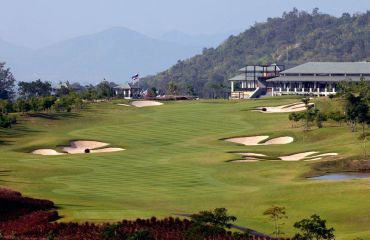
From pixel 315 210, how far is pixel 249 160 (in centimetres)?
3196

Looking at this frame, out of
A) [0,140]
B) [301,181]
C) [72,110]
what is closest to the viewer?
[301,181]

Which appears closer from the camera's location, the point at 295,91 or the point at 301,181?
the point at 301,181

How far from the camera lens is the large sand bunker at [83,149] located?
94.9 metres

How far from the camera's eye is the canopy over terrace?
179000 mm

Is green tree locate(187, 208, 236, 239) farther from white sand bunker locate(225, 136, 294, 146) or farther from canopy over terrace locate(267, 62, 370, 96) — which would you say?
canopy over terrace locate(267, 62, 370, 96)

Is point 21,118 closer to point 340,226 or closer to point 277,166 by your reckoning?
point 277,166

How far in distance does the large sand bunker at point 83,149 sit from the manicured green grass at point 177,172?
1284 millimetres

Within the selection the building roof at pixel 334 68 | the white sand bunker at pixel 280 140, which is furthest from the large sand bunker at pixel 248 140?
the building roof at pixel 334 68

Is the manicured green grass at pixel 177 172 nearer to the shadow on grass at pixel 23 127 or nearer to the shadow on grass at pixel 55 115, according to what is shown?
the shadow on grass at pixel 23 127

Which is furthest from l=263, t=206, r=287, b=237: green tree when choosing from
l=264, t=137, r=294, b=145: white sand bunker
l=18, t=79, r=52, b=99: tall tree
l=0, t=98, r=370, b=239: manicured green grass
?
l=18, t=79, r=52, b=99: tall tree

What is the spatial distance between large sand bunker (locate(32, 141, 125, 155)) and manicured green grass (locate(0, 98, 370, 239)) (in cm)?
128

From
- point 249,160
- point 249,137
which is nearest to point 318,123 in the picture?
point 249,137

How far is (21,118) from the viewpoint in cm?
12212

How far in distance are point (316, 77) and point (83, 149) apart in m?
90.5
